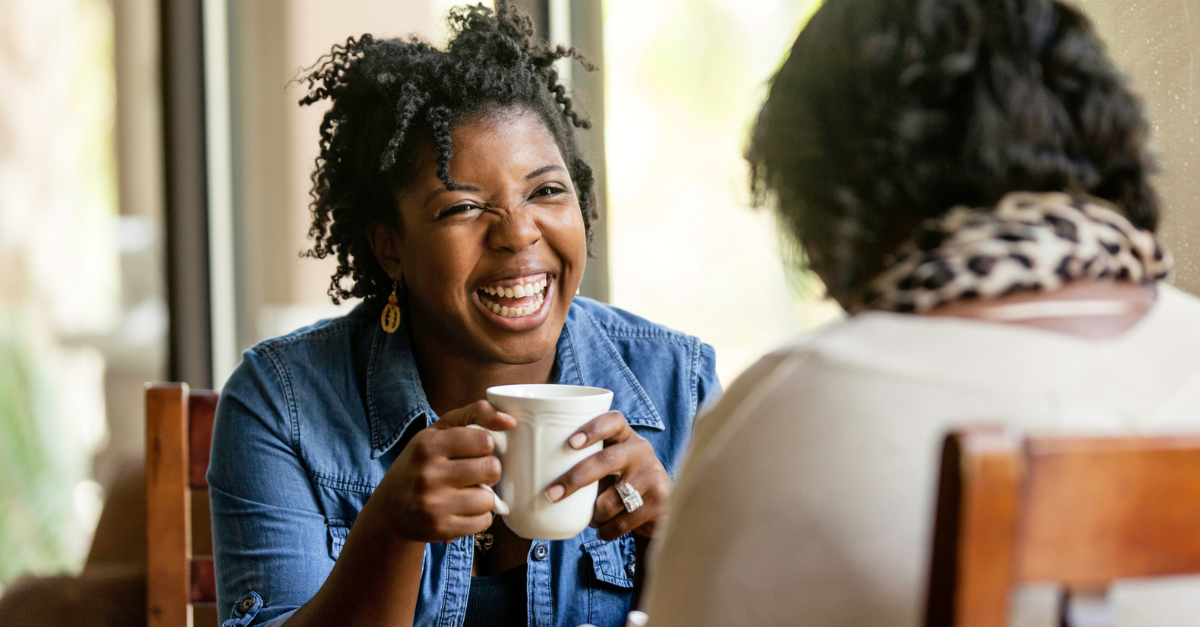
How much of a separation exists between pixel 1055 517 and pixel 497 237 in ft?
3.01

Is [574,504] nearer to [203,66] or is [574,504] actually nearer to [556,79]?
[556,79]

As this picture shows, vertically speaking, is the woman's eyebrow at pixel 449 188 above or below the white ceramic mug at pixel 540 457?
above

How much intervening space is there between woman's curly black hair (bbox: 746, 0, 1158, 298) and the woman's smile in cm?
63

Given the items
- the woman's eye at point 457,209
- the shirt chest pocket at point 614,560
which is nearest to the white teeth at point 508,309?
the woman's eye at point 457,209

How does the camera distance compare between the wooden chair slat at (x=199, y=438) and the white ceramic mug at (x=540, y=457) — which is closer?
the white ceramic mug at (x=540, y=457)

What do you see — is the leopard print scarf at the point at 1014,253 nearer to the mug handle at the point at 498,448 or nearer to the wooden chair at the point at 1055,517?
the wooden chair at the point at 1055,517

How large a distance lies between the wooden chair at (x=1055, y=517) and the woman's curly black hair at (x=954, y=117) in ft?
0.84

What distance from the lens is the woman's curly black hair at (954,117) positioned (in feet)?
2.07

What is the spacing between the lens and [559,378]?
1369mm

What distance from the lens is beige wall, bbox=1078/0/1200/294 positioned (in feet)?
3.90

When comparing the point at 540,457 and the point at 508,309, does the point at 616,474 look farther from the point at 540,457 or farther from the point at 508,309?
the point at 508,309

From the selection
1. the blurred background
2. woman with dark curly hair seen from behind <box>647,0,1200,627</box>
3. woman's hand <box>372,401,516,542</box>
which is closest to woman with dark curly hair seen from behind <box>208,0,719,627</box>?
woman's hand <box>372,401,516,542</box>

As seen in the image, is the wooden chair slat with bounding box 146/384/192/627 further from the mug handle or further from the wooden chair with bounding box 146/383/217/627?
the mug handle

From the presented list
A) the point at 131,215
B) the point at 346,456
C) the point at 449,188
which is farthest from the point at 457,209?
the point at 131,215
